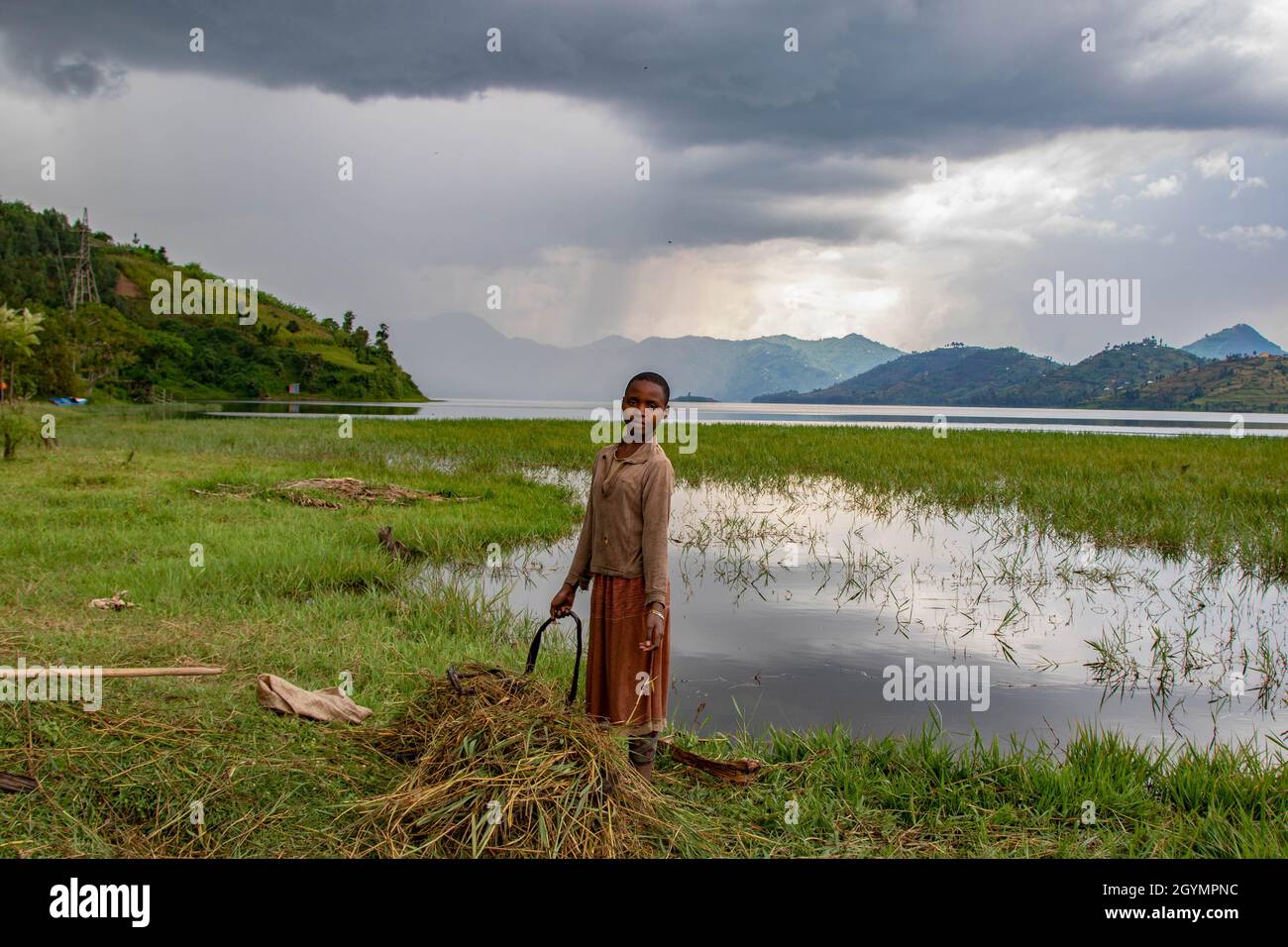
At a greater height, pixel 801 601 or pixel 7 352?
pixel 7 352

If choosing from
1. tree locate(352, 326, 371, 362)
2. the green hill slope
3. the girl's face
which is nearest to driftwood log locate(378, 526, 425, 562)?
the girl's face

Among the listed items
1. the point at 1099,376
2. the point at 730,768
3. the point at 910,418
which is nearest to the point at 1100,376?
the point at 1099,376

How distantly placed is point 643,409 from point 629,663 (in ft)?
3.66

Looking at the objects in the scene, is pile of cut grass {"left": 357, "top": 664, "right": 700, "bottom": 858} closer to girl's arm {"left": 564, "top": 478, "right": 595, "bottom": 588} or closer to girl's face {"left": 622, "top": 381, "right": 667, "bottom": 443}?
girl's arm {"left": 564, "top": 478, "right": 595, "bottom": 588}

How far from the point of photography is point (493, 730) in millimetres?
3297

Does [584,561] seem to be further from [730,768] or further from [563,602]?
[730,768]

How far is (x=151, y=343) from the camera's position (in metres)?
69.6

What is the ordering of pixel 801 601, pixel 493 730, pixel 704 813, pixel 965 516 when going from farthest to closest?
pixel 965 516
pixel 801 601
pixel 704 813
pixel 493 730

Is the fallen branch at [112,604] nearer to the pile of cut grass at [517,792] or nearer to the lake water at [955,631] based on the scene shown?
the lake water at [955,631]

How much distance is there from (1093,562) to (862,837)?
7433 mm

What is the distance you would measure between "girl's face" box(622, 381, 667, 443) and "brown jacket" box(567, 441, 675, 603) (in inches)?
2.8
